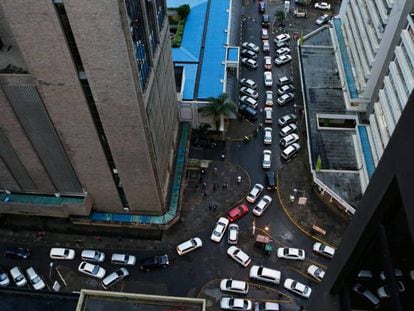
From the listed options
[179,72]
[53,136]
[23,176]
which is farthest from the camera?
[179,72]

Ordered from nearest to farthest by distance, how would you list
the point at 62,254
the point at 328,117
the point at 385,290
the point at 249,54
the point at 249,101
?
the point at 385,290 < the point at 62,254 < the point at 328,117 < the point at 249,101 < the point at 249,54

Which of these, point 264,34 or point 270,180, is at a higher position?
point 264,34

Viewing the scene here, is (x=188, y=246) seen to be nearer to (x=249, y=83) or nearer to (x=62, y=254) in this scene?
(x=62, y=254)

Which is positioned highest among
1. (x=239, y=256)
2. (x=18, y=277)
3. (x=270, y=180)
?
(x=270, y=180)

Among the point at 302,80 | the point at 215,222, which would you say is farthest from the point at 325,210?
the point at 302,80

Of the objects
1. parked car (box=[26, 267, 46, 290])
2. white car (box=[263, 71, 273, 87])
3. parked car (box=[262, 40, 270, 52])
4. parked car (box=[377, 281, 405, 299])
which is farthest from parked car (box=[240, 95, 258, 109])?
parked car (box=[377, 281, 405, 299])

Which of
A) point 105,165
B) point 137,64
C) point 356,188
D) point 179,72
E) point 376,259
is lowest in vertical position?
point 356,188

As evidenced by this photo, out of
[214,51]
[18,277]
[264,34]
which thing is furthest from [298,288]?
[264,34]

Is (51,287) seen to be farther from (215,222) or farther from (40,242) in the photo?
(215,222)
